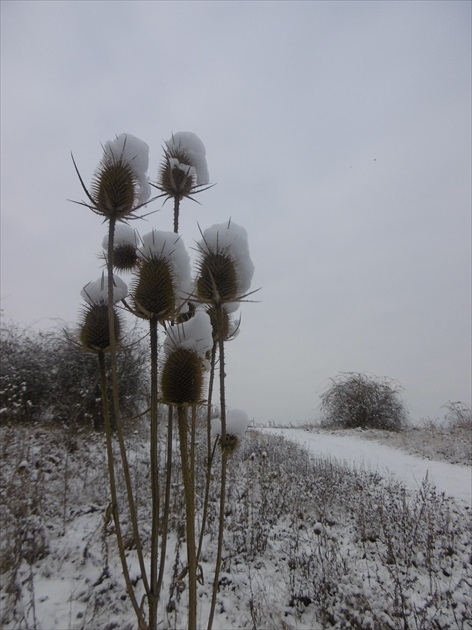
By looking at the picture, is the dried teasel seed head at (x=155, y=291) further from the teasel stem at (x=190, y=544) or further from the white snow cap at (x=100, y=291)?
the teasel stem at (x=190, y=544)

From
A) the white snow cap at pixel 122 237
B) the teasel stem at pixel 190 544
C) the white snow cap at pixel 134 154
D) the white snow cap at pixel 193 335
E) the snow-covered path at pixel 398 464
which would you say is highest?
the white snow cap at pixel 134 154

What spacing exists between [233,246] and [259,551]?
4022 millimetres

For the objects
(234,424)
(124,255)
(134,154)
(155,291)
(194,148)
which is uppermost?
(194,148)

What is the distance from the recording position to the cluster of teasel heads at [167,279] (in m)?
1.44

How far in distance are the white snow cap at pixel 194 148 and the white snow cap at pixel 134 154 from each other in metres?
0.29

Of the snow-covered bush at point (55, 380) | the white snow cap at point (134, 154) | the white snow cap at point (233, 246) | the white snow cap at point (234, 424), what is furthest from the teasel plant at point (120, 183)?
the snow-covered bush at point (55, 380)

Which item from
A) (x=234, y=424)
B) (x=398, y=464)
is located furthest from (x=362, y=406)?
(x=234, y=424)

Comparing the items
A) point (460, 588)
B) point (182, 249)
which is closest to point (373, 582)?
point (460, 588)

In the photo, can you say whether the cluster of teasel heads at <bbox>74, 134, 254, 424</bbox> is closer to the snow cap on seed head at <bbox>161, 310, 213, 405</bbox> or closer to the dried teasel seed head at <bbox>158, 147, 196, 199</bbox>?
the snow cap on seed head at <bbox>161, 310, 213, 405</bbox>

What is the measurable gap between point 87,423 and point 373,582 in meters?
6.32

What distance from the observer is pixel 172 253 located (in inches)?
59.7

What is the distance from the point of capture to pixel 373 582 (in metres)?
3.84

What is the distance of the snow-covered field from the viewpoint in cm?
321

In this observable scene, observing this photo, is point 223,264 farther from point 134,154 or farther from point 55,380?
point 55,380
